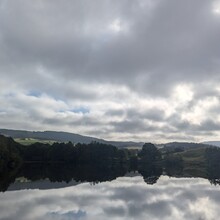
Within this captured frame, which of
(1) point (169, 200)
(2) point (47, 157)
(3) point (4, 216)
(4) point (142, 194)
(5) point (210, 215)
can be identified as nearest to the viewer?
(3) point (4, 216)

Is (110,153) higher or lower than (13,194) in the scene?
higher

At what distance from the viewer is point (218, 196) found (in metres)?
63.2

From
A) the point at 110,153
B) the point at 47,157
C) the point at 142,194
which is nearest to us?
the point at 142,194

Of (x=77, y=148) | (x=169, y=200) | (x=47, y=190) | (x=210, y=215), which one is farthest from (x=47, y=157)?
(x=210, y=215)

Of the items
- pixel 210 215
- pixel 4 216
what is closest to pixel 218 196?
pixel 210 215

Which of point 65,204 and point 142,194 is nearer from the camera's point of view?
point 65,204

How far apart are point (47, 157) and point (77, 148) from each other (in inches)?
586

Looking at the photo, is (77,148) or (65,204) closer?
(65,204)

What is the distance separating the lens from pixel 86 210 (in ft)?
143

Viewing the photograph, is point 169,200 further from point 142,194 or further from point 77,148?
point 77,148

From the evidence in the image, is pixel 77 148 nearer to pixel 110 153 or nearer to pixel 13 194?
pixel 110 153

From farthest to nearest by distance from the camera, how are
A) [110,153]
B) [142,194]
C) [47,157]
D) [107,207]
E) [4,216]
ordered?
[110,153], [47,157], [142,194], [107,207], [4,216]

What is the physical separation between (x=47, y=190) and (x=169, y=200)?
2103 cm

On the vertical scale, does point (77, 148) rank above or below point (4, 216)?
above
